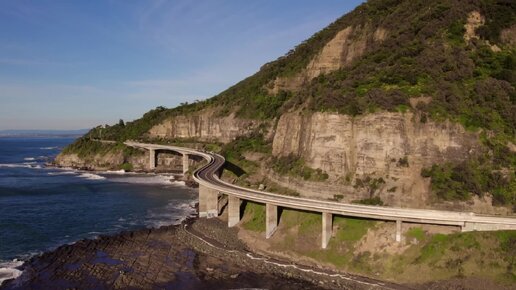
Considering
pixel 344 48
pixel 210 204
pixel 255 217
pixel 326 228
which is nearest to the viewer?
pixel 326 228

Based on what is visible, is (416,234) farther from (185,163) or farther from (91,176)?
(91,176)

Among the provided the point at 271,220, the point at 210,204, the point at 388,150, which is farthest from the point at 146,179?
the point at 388,150

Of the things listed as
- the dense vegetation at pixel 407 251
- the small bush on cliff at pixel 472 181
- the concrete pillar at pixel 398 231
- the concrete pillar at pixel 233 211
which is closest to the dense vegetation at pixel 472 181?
the small bush on cliff at pixel 472 181

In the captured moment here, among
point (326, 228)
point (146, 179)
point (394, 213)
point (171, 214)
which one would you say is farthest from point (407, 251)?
point (146, 179)

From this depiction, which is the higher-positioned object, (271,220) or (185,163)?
(185,163)

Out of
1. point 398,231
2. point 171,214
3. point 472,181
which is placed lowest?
point 171,214

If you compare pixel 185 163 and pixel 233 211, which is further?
pixel 185 163

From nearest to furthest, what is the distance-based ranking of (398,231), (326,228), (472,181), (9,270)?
(398,231) → (9,270) → (326,228) → (472,181)

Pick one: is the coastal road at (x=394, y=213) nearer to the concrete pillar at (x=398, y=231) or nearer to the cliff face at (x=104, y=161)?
the concrete pillar at (x=398, y=231)
